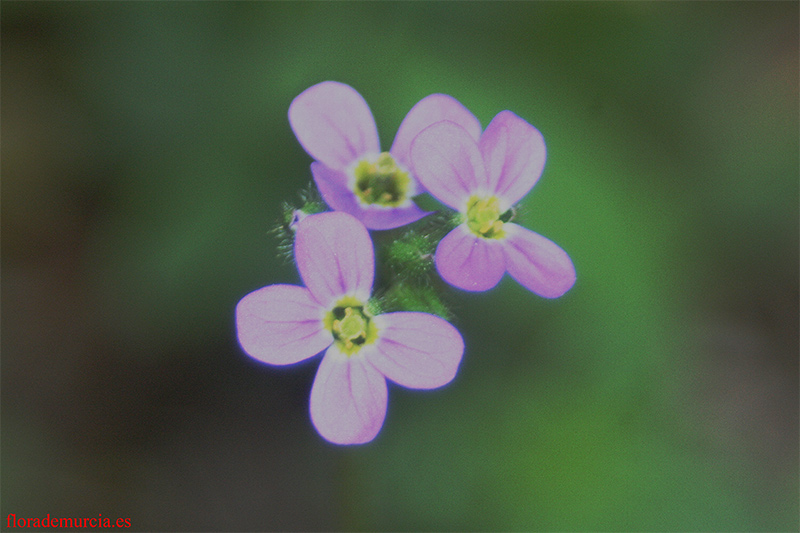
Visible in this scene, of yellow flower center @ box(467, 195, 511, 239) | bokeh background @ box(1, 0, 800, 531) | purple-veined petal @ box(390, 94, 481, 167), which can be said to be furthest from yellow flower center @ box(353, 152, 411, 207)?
bokeh background @ box(1, 0, 800, 531)

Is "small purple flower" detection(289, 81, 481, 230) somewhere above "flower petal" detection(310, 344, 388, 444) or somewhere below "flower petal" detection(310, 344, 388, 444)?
above

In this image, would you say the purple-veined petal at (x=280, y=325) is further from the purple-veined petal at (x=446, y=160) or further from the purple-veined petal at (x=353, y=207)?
the purple-veined petal at (x=446, y=160)

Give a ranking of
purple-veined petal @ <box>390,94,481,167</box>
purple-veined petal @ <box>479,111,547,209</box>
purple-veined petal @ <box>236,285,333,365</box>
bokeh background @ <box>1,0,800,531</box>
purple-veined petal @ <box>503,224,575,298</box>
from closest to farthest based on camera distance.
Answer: purple-veined petal @ <box>236,285,333,365</box>
purple-veined petal @ <box>503,224,575,298</box>
purple-veined petal @ <box>479,111,547,209</box>
purple-veined petal @ <box>390,94,481,167</box>
bokeh background @ <box>1,0,800,531</box>

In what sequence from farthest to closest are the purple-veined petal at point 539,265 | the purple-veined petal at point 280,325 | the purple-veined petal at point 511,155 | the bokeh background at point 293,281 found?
1. the bokeh background at point 293,281
2. the purple-veined petal at point 511,155
3. the purple-veined petal at point 539,265
4. the purple-veined petal at point 280,325

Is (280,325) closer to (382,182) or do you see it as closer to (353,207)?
(353,207)

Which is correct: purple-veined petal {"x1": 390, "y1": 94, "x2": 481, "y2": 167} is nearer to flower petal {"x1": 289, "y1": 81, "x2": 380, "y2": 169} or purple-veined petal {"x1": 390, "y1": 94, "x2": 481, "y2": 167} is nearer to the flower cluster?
the flower cluster

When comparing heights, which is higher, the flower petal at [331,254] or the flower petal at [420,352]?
the flower petal at [331,254]

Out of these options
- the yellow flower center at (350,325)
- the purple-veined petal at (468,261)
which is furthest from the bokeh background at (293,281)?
the purple-veined petal at (468,261)

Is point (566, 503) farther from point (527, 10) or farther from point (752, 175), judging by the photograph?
point (527, 10)
